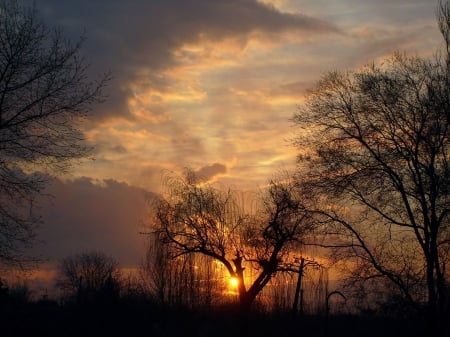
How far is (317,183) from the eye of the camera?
25.7 meters

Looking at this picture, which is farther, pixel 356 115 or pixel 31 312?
pixel 31 312

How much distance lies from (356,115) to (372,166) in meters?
2.41

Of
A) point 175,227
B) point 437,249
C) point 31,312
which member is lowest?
point 31,312

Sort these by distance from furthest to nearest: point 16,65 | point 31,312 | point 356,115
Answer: point 31,312 < point 356,115 < point 16,65

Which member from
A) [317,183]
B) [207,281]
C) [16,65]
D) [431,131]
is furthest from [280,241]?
[16,65]

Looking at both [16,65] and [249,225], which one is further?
[249,225]

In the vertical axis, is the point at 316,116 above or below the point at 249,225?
above

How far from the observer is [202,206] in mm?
36625

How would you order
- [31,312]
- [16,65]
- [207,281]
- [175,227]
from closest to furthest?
[16,65]
[31,312]
[175,227]
[207,281]

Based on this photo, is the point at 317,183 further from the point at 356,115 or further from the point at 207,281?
the point at 207,281

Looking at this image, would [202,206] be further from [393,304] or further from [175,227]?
[393,304]

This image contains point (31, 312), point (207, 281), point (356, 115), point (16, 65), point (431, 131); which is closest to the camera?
point (16, 65)

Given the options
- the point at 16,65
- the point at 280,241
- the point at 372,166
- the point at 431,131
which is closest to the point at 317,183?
the point at 372,166

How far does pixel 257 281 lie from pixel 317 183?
1277 centimetres
